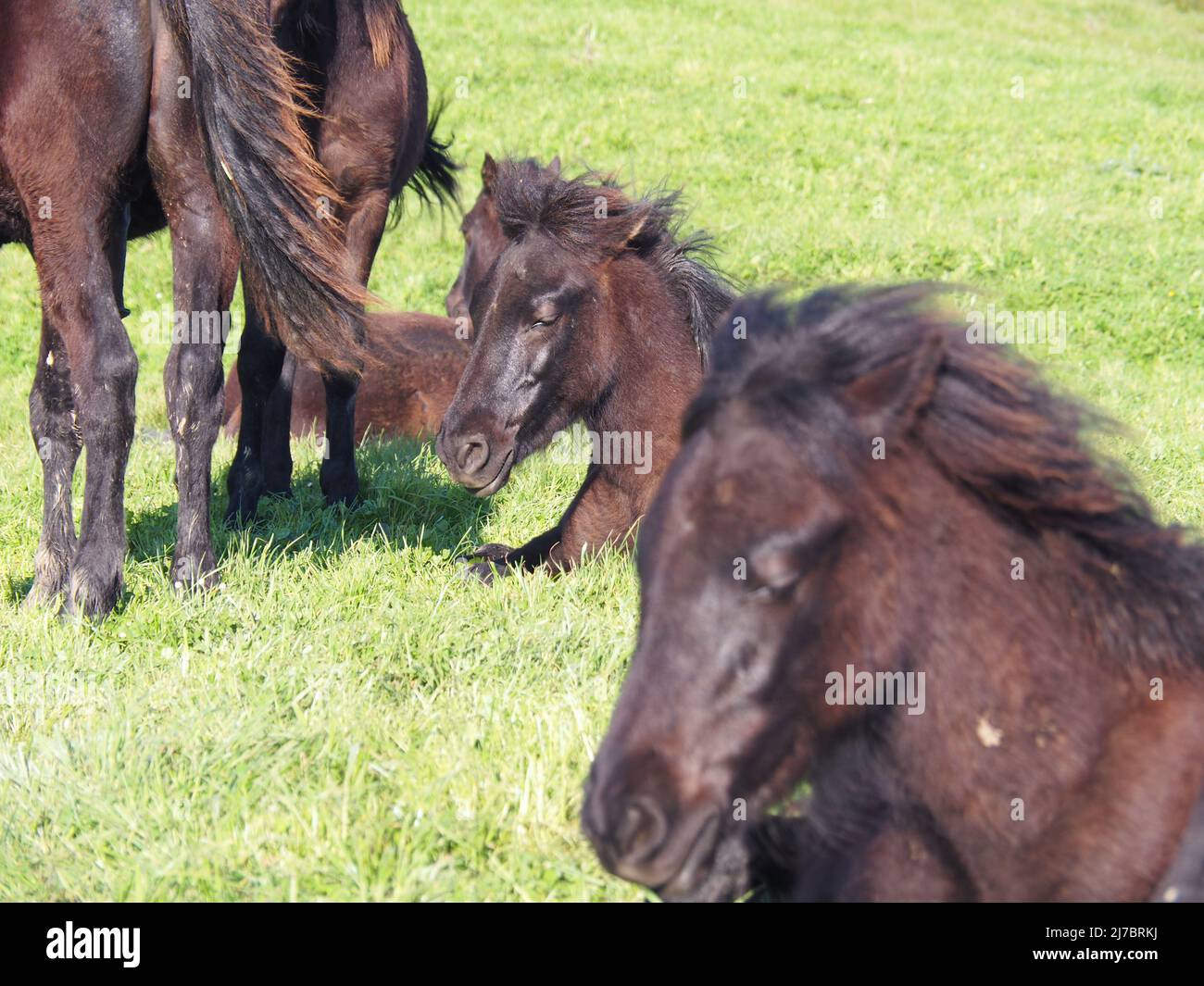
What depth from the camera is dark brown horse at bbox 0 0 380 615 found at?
4.43 m

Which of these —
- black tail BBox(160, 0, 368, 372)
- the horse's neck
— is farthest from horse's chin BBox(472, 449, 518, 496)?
black tail BBox(160, 0, 368, 372)

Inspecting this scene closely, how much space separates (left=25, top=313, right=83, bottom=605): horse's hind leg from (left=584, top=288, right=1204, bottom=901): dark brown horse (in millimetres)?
3255

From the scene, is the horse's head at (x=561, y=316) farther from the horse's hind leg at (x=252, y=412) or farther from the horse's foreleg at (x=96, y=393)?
the horse's hind leg at (x=252, y=412)

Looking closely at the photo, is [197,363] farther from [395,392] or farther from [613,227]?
[395,392]

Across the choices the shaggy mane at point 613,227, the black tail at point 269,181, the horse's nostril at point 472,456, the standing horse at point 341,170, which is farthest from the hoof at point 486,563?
the shaggy mane at point 613,227

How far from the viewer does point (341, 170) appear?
6.36m

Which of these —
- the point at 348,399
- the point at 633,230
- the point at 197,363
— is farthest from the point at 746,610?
the point at 348,399

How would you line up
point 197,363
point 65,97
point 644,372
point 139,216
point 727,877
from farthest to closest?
point 644,372 < point 139,216 < point 197,363 < point 65,97 < point 727,877

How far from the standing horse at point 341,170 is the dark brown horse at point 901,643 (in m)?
4.15

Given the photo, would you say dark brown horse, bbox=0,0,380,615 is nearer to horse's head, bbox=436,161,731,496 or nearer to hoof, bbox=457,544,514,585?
horse's head, bbox=436,161,731,496

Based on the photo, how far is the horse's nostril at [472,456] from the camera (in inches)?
205

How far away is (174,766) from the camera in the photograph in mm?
3500

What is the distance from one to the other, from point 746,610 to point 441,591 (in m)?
2.80
